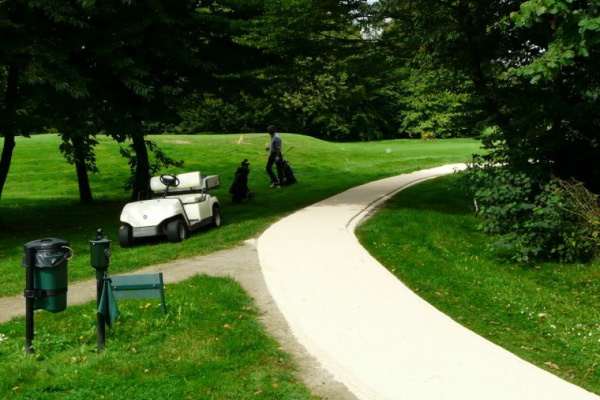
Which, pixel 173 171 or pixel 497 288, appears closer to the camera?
pixel 497 288

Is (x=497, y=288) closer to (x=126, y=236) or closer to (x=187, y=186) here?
(x=126, y=236)

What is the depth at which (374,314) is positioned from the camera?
638cm

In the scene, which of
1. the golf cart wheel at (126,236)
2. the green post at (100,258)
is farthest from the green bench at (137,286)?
the golf cart wheel at (126,236)

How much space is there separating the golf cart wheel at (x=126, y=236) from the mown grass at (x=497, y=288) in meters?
4.23

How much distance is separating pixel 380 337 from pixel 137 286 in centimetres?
256

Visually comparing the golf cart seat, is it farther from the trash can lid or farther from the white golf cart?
the trash can lid

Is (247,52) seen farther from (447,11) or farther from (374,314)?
(374,314)

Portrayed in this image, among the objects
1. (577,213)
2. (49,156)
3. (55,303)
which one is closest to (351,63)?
(577,213)

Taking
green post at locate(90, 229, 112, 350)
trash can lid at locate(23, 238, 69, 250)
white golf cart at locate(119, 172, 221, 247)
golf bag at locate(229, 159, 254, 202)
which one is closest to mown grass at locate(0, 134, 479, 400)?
green post at locate(90, 229, 112, 350)

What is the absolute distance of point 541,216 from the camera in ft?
32.5

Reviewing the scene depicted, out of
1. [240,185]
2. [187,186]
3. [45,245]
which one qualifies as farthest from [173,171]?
[45,245]

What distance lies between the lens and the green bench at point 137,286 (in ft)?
20.7

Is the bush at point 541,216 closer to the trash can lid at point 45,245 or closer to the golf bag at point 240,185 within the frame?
the trash can lid at point 45,245

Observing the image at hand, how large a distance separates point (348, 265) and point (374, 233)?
105 inches
